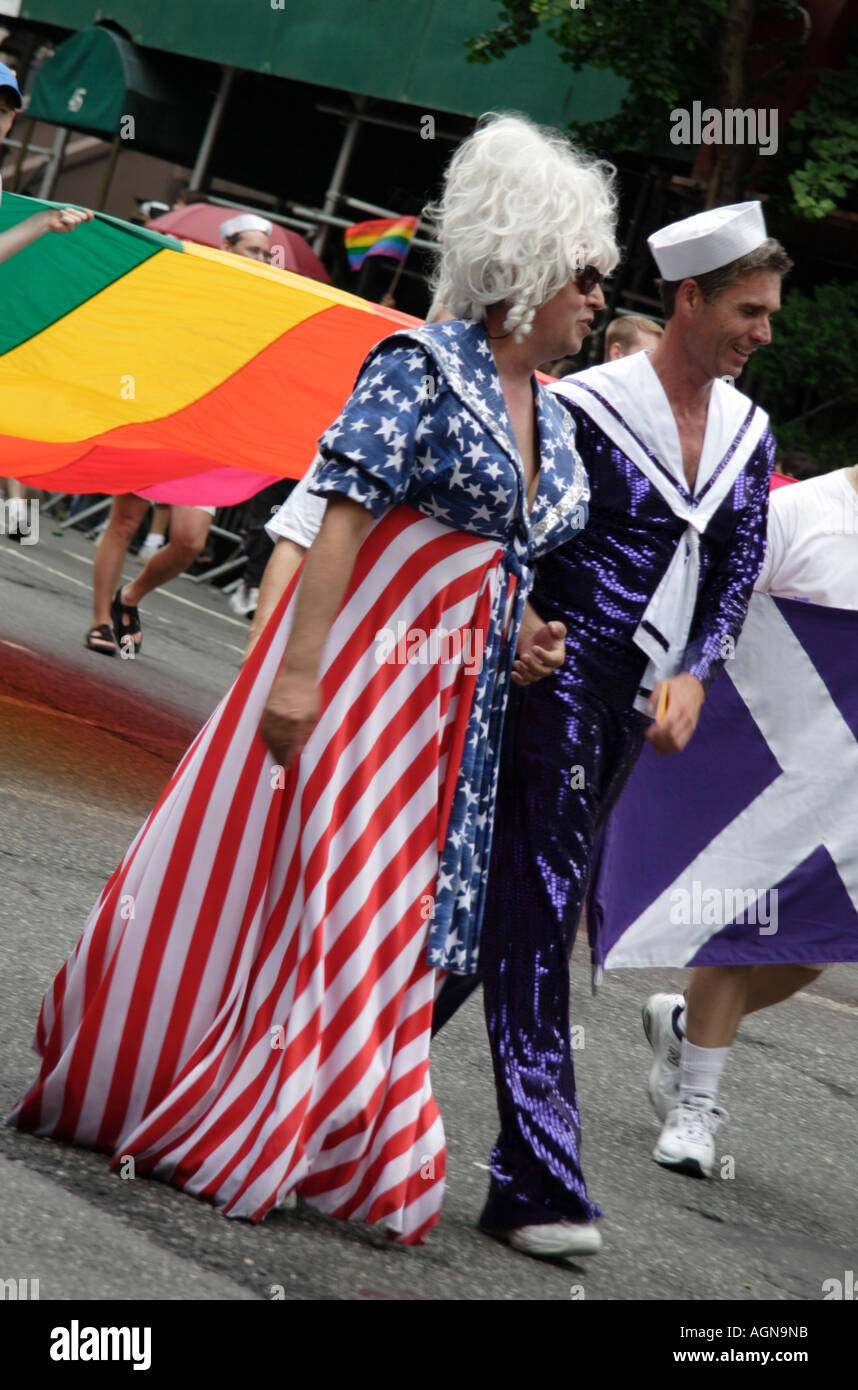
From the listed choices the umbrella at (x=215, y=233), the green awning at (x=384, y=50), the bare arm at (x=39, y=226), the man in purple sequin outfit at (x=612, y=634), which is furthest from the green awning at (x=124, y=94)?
the man in purple sequin outfit at (x=612, y=634)

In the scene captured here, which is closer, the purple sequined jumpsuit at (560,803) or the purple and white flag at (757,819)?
the purple sequined jumpsuit at (560,803)

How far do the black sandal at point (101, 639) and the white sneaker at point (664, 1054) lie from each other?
525cm

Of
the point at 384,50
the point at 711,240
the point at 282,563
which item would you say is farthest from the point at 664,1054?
the point at 384,50

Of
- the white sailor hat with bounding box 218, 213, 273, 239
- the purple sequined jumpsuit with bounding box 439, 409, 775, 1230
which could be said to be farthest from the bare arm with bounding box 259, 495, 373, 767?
the white sailor hat with bounding box 218, 213, 273, 239

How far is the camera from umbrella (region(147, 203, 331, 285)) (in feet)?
45.8

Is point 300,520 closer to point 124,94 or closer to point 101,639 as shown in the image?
point 101,639

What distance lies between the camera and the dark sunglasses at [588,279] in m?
3.13

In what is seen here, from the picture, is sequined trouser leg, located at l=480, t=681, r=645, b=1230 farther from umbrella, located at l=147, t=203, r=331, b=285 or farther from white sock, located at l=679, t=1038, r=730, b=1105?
umbrella, located at l=147, t=203, r=331, b=285

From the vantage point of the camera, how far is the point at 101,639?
30.5 feet

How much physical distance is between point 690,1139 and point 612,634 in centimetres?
140

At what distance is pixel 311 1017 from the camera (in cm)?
303

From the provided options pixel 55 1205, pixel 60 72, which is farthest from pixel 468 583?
pixel 60 72

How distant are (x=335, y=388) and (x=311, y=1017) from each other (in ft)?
13.9

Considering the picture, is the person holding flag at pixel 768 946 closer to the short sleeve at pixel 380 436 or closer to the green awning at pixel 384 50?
the short sleeve at pixel 380 436
